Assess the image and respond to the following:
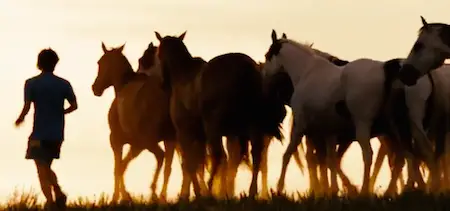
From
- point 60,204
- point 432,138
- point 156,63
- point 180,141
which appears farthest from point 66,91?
point 432,138

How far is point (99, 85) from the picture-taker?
20.9 meters

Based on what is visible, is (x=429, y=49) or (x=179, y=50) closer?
(x=429, y=49)

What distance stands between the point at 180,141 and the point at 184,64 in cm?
139

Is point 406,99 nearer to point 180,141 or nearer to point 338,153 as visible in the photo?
point 338,153

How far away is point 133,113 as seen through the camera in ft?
66.4

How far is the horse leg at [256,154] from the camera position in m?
17.7

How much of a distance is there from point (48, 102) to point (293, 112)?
4.02 m

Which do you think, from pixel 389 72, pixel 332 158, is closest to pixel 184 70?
pixel 332 158

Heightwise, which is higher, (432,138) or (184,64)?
(184,64)

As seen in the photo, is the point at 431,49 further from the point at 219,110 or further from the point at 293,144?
the point at 219,110

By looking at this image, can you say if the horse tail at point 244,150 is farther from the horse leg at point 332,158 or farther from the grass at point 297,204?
the grass at point 297,204

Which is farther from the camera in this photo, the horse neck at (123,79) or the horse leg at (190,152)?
the horse neck at (123,79)

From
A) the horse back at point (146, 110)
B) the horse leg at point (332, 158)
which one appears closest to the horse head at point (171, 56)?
the horse back at point (146, 110)

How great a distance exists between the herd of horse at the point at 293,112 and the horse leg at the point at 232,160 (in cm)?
2
